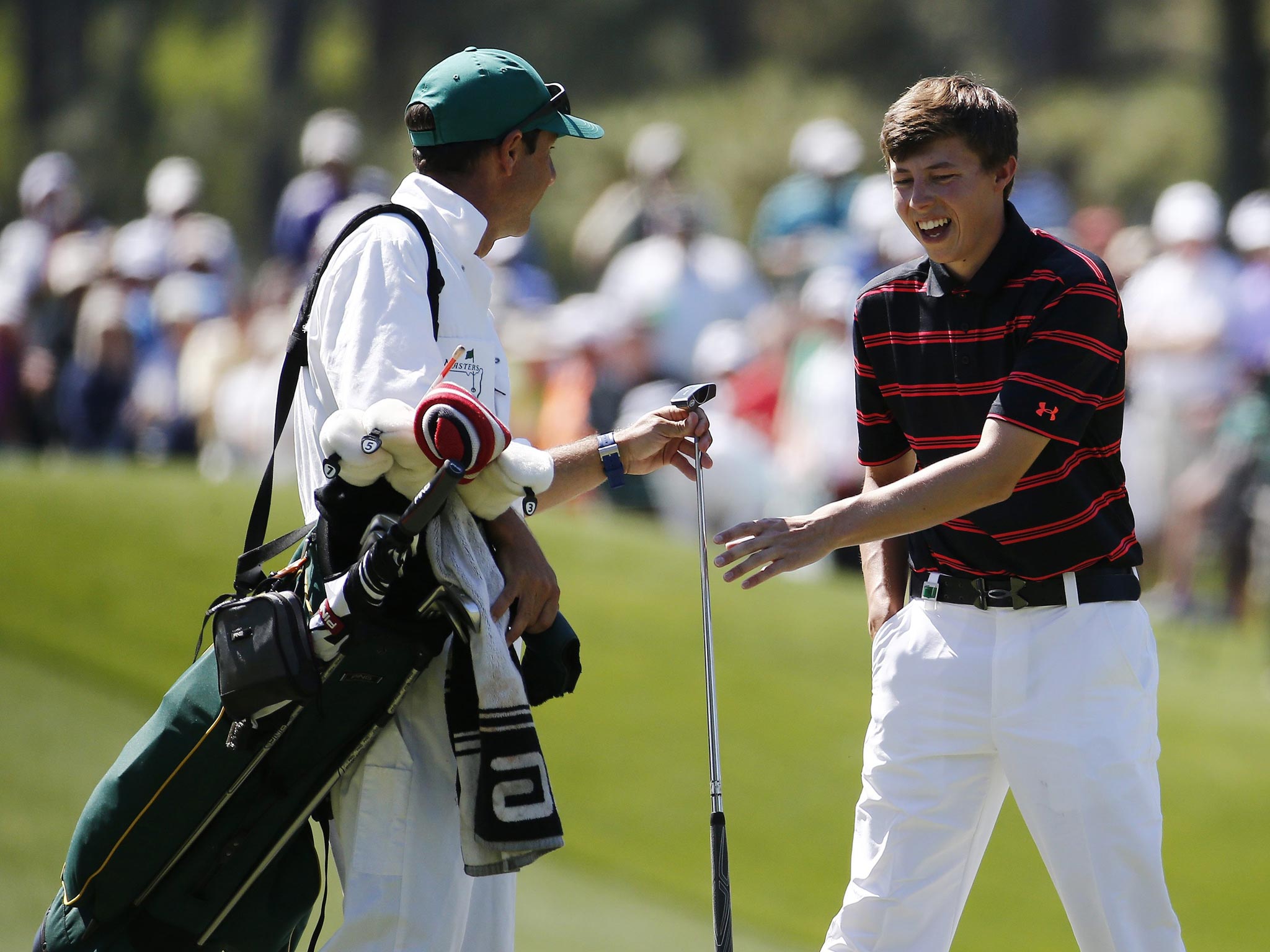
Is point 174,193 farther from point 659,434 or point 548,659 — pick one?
point 548,659

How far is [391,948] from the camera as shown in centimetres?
309

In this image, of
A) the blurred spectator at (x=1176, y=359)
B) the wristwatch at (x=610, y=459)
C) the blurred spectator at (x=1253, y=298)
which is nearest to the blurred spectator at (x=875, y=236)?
the blurred spectator at (x=1176, y=359)

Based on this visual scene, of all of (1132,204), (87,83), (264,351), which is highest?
(87,83)

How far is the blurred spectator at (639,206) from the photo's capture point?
11.7 meters

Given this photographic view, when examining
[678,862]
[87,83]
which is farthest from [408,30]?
[678,862]

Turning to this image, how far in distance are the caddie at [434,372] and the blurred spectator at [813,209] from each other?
7.58m

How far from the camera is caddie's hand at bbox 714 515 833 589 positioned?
313 centimetres

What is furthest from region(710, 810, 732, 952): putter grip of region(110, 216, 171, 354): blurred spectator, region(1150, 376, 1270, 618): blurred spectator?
region(110, 216, 171, 354): blurred spectator

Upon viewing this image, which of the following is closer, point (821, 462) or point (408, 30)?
point (821, 462)

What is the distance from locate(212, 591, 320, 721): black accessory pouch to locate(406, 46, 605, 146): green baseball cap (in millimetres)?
955

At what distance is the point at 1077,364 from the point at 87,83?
718 inches

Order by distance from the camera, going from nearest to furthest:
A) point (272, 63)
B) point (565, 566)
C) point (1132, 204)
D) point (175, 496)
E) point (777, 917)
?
point (777, 917), point (565, 566), point (175, 496), point (1132, 204), point (272, 63)

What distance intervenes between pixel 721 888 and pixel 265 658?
0.97 metres

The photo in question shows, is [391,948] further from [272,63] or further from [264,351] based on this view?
[272,63]
